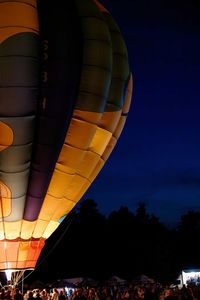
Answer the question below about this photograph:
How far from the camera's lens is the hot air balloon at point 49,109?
8297mm

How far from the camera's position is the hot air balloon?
830cm

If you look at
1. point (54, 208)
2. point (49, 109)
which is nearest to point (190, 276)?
point (54, 208)

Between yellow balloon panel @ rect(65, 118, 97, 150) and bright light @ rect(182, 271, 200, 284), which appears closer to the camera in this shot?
yellow balloon panel @ rect(65, 118, 97, 150)

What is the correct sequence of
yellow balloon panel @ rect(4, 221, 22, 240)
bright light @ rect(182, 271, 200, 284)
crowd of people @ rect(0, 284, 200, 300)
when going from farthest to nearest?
bright light @ rect(182, 271, 200, 284) → yellow balloon panel @ rect(4, 221, 22, 240) → crowd of people @ rect(0, 284, 200, 300)

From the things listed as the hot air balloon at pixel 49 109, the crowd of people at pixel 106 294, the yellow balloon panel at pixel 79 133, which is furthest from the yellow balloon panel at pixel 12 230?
the yellow balloon panel at pixel 79 133

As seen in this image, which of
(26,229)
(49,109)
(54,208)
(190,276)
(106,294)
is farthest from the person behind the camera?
(190,276)

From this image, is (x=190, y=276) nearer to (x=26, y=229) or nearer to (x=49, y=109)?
(x=26, y=229)

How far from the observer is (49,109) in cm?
873

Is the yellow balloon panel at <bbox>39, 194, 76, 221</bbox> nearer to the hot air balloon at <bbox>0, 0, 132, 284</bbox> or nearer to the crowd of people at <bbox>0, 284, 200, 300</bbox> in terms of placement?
the hot air balloon at <bbox>0, 0, 132, 284</bbox>

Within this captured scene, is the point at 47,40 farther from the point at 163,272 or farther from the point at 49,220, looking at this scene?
the point at 163,272

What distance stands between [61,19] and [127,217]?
1202 inches

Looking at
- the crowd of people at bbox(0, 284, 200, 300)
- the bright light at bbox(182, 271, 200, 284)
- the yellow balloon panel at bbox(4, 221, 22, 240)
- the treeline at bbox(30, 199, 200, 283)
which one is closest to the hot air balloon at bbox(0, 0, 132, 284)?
the yellow balloon panel at bbox(4, 221, 22, 240)

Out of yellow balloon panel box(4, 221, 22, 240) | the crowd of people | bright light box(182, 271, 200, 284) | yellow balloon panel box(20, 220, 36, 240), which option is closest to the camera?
the crowd of people

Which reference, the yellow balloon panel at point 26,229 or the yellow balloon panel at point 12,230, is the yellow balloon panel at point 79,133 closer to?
the yellow balloon panel at point 26,229
